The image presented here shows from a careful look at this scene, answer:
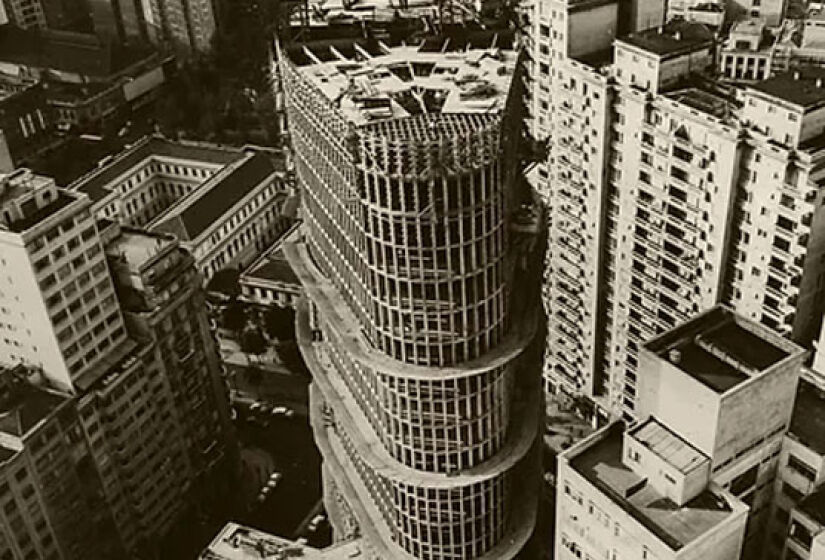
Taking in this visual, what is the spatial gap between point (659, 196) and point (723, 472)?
3870 centimetres

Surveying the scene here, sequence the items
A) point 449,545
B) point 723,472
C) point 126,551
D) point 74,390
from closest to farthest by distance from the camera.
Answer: point 723,472
point 449,545
point 74,390
point 126,551

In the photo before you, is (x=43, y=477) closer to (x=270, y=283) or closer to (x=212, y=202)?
(x=270, y=283)

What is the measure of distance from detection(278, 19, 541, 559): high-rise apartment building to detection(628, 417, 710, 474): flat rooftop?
50.1ft

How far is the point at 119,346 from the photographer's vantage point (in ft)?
389

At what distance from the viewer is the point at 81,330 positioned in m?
113

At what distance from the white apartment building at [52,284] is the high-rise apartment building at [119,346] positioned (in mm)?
142

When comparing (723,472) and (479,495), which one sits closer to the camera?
(723,472)

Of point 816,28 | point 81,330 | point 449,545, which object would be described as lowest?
point 449,545

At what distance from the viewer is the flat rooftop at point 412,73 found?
83.6 meters

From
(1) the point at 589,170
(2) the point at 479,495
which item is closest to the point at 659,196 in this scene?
(1) the point at 589,170

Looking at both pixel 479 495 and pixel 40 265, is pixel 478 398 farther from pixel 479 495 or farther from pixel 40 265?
pixel 40 265

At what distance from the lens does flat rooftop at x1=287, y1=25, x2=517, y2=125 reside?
8356 cm

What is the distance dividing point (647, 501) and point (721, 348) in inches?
541

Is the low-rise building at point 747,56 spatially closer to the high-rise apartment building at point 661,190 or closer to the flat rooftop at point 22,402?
the high-rise apartment building at point 661,190
